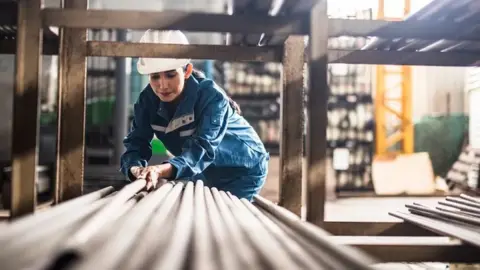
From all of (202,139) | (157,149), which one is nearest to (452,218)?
(202,139)

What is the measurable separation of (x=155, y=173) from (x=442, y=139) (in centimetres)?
909

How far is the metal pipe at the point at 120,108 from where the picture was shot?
744cm

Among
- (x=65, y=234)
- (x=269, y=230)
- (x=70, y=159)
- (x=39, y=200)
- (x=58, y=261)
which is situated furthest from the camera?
(x=39, y=200)

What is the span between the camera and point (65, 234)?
4.29 feet

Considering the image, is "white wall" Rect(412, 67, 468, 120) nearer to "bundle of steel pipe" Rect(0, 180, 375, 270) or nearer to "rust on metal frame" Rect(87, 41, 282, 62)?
"rust on metal frame" Rect(87, 41, 282, 62)

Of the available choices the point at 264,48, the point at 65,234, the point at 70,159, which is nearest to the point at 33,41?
the point at 65,234

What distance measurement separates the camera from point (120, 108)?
24.7 feet

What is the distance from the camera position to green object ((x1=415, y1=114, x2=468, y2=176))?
1034 cm

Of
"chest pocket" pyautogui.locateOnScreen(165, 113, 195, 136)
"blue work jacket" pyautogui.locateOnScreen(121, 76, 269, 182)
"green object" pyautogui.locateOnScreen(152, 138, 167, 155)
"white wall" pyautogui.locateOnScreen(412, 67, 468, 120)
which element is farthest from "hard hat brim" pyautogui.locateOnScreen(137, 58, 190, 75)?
"white wall" pyautogui.locateOnScreen(412, 67, 468, 120)

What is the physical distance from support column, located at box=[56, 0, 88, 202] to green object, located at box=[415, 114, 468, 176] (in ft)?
28.9

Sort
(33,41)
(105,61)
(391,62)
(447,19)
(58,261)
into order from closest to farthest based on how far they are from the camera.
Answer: (58,261), (33,41), (447,19), (391,62), (105,61)

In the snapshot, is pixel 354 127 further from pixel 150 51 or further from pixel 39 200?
pixel 150 51

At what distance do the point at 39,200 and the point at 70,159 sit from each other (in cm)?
409

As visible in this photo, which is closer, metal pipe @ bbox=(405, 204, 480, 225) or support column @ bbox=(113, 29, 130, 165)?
metal pipe @ bbox=(405, 204, 480, 225)
